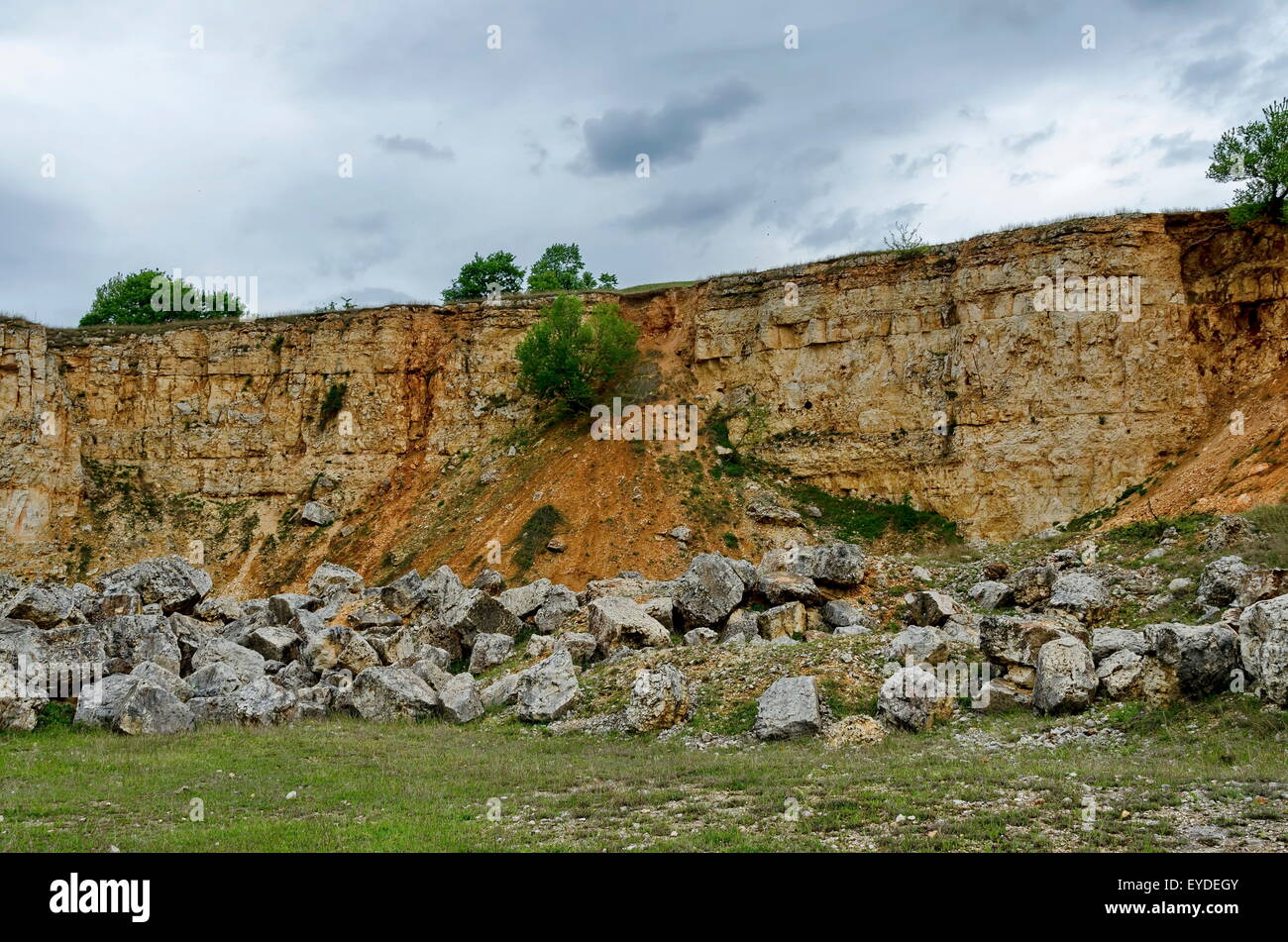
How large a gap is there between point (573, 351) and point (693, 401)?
6153mm

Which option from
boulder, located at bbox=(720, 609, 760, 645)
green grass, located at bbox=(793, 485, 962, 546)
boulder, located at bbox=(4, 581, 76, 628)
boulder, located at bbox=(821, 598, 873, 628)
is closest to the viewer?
boulder, located at bbox=(720, 609, 760, 645)

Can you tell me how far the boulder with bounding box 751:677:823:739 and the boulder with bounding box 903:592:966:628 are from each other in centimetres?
583

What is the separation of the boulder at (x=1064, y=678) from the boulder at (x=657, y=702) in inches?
221

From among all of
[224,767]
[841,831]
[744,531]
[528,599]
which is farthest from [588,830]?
[744,531]

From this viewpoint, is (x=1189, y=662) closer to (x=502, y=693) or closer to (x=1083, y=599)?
(x=1083, y=599)

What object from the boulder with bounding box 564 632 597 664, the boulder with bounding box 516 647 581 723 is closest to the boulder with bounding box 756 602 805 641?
the boulder with bounding box 564 632 597 664

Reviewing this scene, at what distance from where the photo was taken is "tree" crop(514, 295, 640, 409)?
4422cm

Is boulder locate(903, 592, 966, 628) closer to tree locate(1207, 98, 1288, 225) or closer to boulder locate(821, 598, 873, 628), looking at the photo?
boulder locate(821, 598, 873, 628)

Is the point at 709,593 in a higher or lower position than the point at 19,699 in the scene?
higher

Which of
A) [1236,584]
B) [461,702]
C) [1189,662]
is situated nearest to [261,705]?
[461,702]

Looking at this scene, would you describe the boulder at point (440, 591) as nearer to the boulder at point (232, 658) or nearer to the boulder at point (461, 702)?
the boulder at point (232, 658)

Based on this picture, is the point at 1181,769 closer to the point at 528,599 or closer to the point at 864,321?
the point at 528,599

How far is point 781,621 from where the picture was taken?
21.2 meters
